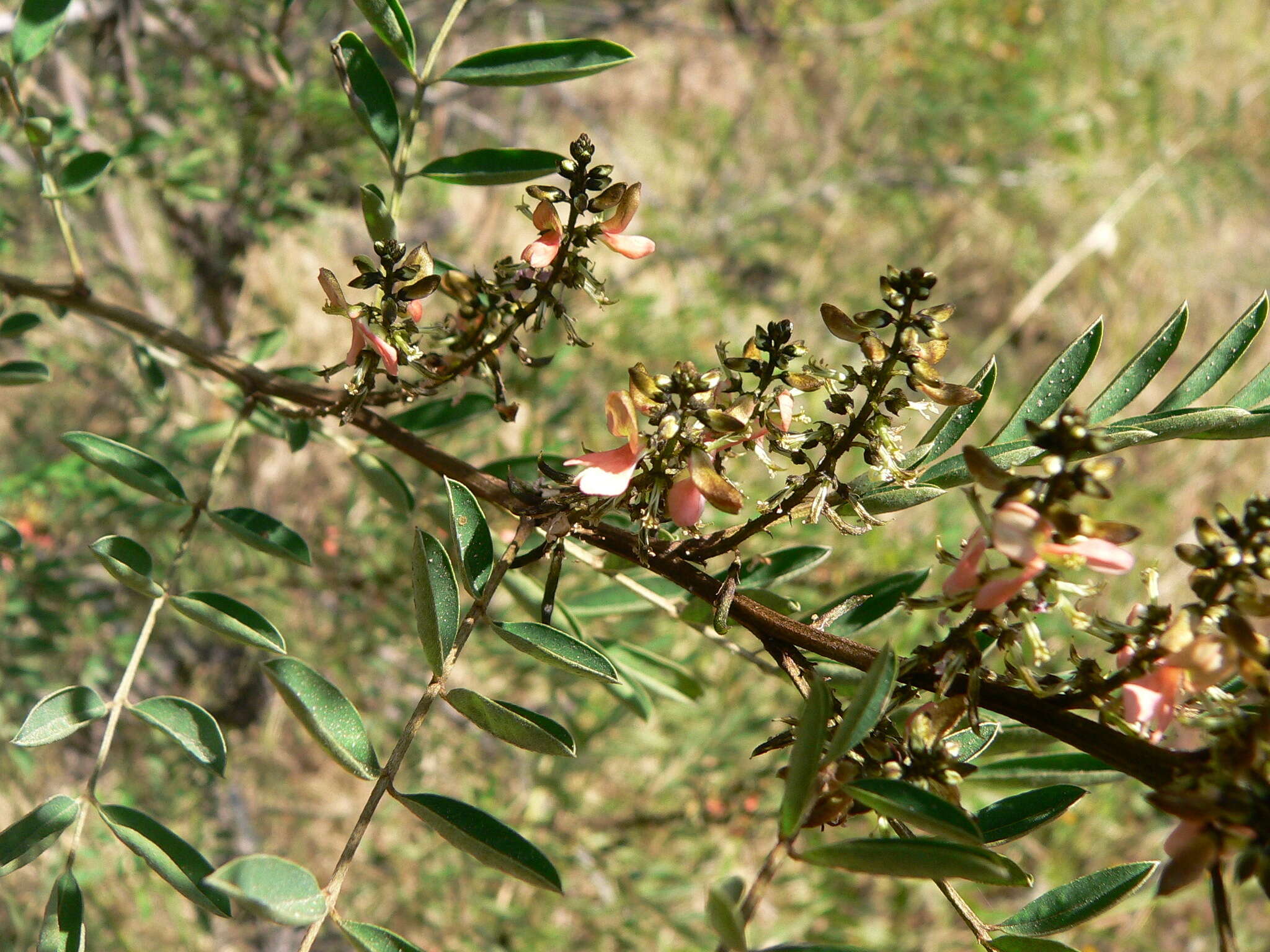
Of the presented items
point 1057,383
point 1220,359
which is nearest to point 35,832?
point 1057,383

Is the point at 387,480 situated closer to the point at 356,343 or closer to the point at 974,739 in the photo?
the point at 356,343

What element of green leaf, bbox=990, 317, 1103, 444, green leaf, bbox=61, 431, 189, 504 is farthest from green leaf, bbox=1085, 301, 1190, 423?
green leaf, bbox=61, 431, 189, 504

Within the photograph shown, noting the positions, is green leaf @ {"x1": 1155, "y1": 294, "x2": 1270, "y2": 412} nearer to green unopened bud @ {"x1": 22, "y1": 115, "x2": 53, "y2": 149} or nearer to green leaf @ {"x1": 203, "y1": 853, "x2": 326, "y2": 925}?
green leaf @ {"x1": 203, "y1": 853, "x2": 326, "y2": 925}

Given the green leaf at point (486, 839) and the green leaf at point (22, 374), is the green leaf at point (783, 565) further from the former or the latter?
the green leaf at point (22, 374)

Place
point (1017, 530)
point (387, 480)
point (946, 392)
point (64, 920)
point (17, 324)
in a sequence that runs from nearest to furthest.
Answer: point (1017, 530), point (946, 392), point (64, 920), point (387, 480), point (17, 324)

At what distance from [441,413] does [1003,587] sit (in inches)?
23.5

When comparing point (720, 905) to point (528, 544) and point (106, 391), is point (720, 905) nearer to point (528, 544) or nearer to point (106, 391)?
point (528, 544)

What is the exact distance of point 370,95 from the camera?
75 cm

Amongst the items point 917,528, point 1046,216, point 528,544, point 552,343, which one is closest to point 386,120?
point 528,544

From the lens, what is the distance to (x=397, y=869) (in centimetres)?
211

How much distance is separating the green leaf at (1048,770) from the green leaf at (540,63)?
566mm

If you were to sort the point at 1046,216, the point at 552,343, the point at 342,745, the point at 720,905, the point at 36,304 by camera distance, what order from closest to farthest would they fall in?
1. the point at 720,905
2. the point at 342,745
3. the point at 36,304
4. the point at 552,343
5. the point at 1046,216

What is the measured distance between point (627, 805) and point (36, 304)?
5.11 ft

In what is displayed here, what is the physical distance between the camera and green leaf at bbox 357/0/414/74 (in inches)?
26.9
